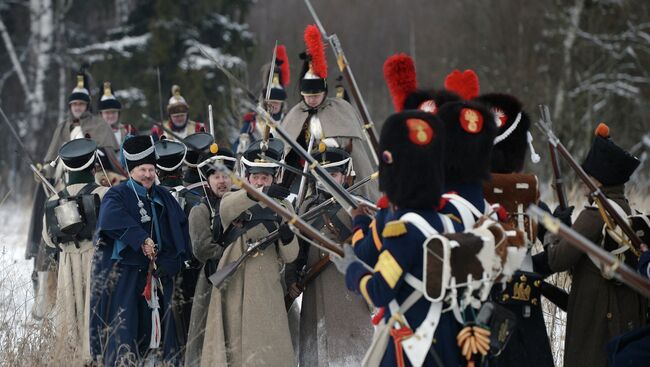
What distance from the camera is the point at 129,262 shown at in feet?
23.5

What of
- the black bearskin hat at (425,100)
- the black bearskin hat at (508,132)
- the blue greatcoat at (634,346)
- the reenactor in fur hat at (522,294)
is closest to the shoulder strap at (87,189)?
the black bearskin hat at (425,100)

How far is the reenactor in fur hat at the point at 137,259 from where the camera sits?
23.0 feet

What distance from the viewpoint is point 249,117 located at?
39.4 feet

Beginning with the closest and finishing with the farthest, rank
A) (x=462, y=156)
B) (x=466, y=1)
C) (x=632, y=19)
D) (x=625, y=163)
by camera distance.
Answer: (x=462, y=156), (x=625, y=163), (x=632, y=19), (x=466, y=1)

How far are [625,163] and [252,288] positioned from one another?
2514 mm

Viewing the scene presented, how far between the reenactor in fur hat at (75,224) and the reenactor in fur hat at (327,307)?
5.37ft

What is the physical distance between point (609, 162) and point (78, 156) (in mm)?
4108

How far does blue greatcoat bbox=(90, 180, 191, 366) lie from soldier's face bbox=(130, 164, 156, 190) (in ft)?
0.15

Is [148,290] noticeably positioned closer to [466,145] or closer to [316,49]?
[316,49]

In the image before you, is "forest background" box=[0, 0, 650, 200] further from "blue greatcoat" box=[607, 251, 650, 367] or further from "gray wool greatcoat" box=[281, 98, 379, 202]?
"blue greatcoat" box=[607, 251, 650, 367]

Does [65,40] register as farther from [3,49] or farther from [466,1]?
[466,1]

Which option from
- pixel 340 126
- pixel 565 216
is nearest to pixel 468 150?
pixel 565 216

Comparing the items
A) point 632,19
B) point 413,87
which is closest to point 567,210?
point 413,87

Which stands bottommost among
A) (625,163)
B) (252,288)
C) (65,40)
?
(65,40)
